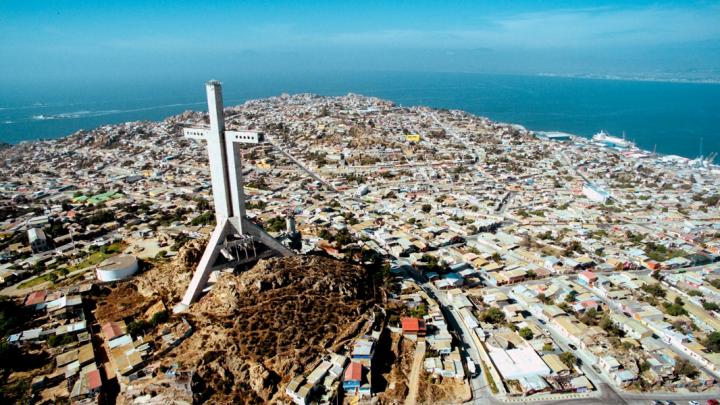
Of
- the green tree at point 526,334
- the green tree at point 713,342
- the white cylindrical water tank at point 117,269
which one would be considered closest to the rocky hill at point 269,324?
the white cylindrical water tank at point 117,269

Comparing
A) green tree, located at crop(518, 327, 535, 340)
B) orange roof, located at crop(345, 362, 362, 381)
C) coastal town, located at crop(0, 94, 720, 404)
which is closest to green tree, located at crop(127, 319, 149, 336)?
coastal town, located at crop(0, 94, 720, 404)

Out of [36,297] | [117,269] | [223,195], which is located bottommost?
[36,297]

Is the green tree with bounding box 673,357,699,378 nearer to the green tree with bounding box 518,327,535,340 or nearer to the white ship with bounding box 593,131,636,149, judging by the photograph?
the green tree with bounding box 518,327,535,340

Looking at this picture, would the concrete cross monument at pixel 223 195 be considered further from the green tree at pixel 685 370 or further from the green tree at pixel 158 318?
the green tree at pixel 685 370

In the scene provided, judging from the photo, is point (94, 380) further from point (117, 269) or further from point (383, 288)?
point (383, 288)

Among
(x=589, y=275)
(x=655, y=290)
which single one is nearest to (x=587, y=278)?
(x=589, y=275)

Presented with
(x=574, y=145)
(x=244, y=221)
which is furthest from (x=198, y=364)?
(x=574, y=145)
